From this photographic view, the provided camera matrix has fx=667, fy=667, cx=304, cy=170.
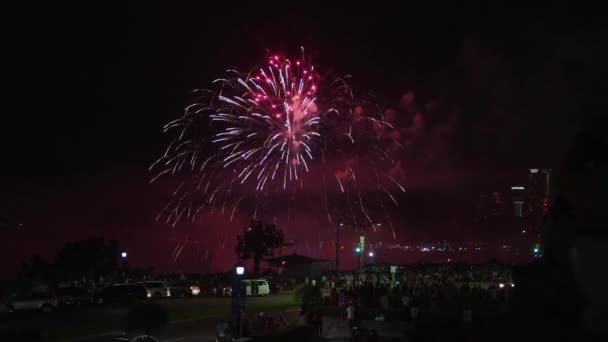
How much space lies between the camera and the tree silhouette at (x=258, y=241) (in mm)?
83625

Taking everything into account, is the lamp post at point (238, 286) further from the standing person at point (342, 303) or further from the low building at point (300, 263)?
the low building at point (300, 263)

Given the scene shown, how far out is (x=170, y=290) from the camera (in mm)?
53812

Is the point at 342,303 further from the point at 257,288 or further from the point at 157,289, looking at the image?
the point at 257,288

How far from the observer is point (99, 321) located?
3347 cm

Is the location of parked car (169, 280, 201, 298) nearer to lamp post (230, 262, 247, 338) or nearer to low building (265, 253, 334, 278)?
low building (265, 253, 334, 278)

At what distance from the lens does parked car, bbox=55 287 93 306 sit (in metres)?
42.5

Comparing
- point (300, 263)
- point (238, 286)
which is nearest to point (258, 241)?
point (300, 263)

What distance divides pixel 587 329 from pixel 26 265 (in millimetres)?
74063

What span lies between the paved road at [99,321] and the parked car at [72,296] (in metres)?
1.95

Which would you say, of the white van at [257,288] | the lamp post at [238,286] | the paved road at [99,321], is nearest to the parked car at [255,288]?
the white van at [257,288]

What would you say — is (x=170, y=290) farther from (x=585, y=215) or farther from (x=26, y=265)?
(x=585, y=215)

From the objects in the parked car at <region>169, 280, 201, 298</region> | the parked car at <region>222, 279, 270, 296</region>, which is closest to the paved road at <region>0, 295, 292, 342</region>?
the parked car at <region>169, 280, 201, 298</region>

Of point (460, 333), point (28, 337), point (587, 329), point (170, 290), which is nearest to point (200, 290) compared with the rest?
point (170, 290)

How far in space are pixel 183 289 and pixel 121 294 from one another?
1080cm
